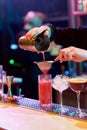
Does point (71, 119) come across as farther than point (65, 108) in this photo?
No

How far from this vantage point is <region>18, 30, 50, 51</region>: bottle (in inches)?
66.8

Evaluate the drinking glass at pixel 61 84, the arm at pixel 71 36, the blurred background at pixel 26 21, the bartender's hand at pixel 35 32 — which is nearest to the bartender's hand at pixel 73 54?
the drinking glass at pixel 61 84

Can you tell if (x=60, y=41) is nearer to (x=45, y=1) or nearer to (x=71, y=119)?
(x=71, y=119)

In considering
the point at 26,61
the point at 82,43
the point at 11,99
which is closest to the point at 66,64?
the point at 26,61

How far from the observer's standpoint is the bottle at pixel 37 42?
1697 mm

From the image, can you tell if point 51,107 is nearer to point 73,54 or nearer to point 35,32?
point 73,54

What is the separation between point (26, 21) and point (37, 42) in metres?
2.98

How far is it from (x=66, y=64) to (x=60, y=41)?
80.1 inches

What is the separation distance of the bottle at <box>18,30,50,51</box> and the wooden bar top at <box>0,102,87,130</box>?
1.25ft

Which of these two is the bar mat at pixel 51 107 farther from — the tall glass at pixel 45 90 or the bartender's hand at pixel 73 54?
the bartender's hand at pixel 73 54

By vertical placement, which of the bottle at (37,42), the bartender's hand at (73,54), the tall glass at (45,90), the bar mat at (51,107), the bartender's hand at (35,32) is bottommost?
the bar mat at (51,107)

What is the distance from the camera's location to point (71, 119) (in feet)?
4.74

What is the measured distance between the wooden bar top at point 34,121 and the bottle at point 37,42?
38cm

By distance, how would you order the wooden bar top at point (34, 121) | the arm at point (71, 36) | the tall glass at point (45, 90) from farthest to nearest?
the arm at point (71, 36)
the tall glass at point (45, 90)
the wooden bar top at point (34, 121)
